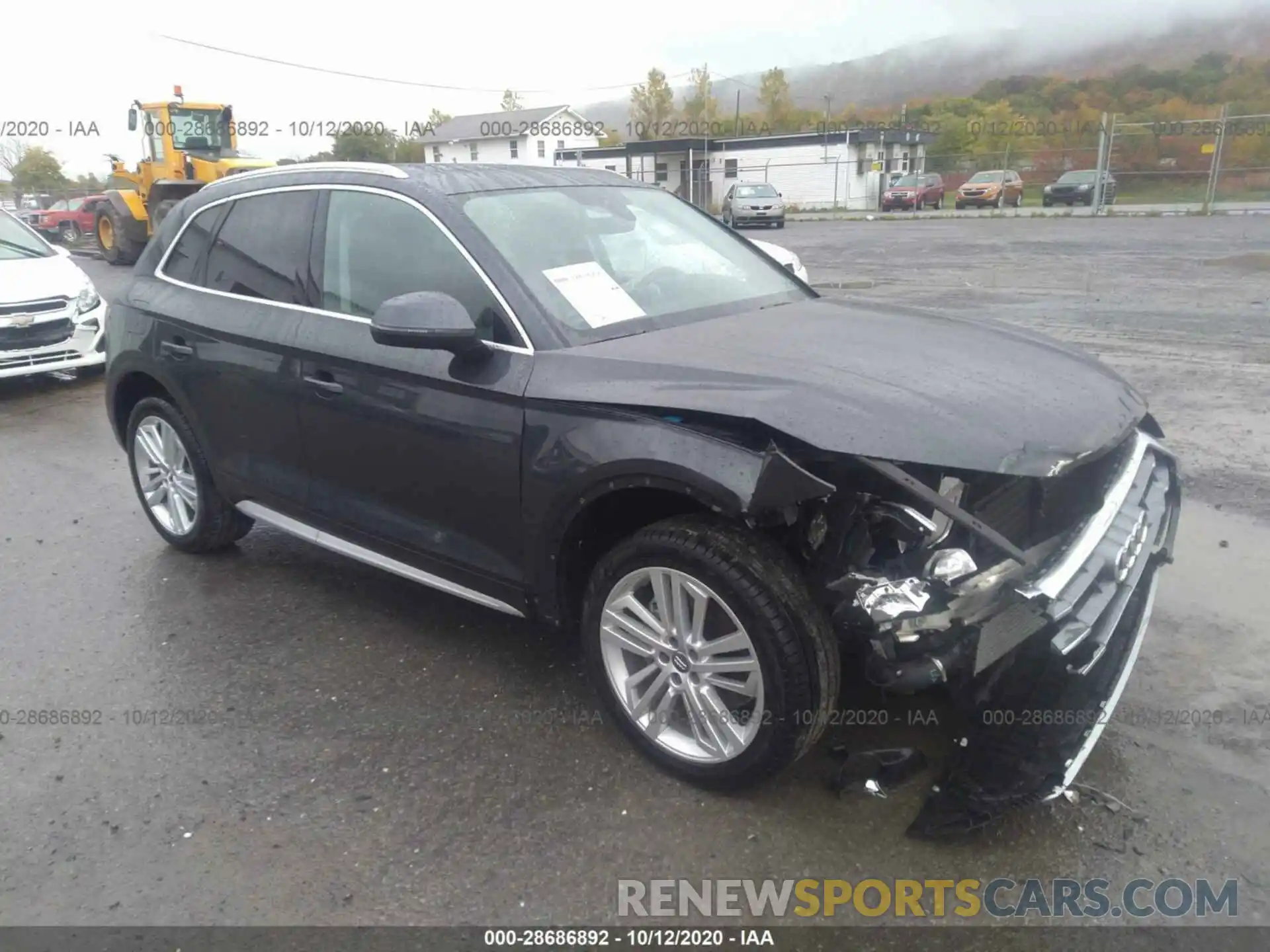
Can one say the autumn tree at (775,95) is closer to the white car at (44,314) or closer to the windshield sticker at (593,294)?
the white car at (44,314)

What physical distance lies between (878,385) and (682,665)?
3.31 ft

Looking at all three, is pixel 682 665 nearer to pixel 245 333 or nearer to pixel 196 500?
pixel 245 333

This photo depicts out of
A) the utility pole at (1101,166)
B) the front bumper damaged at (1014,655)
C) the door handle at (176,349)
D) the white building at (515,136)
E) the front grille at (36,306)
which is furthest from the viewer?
the white building at (515,136)

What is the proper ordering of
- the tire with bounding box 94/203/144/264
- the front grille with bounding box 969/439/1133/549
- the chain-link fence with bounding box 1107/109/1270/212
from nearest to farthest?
the front grille with bounding box 969/439/1133/549 < the tire with bounding box 94/203/144/264 < the chain-link fence with bounding box 1107/109/1270/212

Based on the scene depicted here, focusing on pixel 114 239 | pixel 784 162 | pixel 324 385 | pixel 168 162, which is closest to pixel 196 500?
pixel 324 385

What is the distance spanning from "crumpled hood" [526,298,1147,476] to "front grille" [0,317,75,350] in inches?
283

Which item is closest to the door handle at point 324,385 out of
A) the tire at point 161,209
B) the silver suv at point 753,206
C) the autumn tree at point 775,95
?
the tire at point 161,209

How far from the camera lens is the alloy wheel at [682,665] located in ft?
9.12

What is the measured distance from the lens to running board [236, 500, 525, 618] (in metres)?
3.41

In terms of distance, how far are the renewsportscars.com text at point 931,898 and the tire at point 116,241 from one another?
20.2 metres

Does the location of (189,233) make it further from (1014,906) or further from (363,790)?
(1014,906)

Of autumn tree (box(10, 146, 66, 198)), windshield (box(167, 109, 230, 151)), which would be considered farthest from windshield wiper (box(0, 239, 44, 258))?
autumn tree (box(10, 146, 66, 198))

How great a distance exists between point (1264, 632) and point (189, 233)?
16.2 feet

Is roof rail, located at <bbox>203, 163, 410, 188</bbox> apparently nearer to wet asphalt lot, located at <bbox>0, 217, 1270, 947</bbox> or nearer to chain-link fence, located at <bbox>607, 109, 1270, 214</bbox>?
wet asphalt lot, located at <bbox>0, 217, 1270, 947</bbox>
